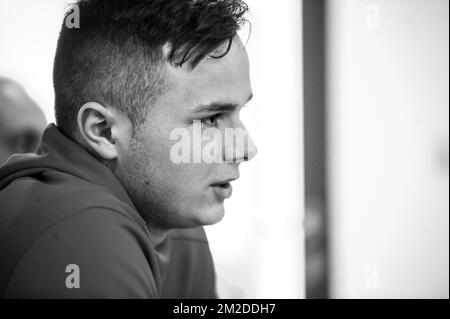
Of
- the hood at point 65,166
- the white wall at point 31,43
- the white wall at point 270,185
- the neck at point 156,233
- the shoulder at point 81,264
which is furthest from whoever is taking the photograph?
the white wall at point 270,185

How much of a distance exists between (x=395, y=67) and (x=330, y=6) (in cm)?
21

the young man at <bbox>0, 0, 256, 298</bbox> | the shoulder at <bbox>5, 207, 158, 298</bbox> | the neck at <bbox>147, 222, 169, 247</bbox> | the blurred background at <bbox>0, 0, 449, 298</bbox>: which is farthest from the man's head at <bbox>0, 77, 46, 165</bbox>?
the shoulder at <bbox>5, 207, 158, 298</bbox>

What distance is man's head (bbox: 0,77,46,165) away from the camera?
0.92 m

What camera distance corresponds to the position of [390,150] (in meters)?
1.20

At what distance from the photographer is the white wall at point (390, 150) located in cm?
115

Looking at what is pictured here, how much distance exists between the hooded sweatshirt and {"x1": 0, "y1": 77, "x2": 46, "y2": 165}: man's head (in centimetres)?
26

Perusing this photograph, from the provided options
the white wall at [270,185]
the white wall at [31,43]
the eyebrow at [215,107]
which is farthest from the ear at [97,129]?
the white wall at [270,185]

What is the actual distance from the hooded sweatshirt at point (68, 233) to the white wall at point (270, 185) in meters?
0.43

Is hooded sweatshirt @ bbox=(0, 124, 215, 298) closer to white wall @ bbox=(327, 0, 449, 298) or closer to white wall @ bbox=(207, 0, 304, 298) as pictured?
white wall @ bbox=(207, 0, 304, 298)

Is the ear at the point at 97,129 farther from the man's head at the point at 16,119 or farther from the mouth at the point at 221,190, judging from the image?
the man's head at the point at 16,119

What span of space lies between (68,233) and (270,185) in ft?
2.05

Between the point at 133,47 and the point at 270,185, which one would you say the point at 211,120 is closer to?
the point at 133,47

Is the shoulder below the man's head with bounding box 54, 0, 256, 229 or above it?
below

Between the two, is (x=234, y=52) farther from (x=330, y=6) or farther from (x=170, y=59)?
(x=330, y=6)
